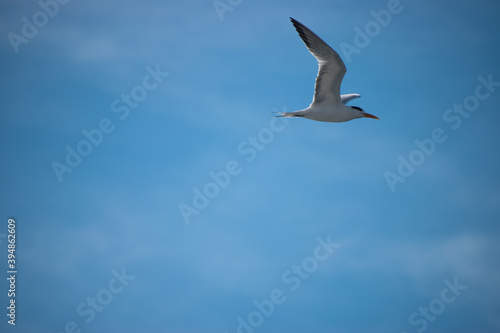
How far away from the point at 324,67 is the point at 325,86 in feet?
2.01

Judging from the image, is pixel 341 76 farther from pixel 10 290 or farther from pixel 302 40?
pixel 10 290

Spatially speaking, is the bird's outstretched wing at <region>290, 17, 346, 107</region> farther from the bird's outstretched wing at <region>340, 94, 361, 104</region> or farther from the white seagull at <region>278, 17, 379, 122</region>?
the bird's outstretched wing at <region>340, 94, 361, 104</region>

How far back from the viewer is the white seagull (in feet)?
67.5

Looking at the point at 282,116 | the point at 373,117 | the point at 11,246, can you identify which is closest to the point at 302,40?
the point at 282,116

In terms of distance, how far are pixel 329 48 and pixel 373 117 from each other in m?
3.29

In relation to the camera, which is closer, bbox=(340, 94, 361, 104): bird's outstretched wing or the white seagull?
the white seagull

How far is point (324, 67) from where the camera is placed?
68.4 feet

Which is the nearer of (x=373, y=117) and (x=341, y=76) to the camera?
(x=341, y=76)

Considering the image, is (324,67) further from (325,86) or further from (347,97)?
(347,97)

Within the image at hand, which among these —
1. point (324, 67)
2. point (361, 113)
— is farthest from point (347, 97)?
point (324, 67)

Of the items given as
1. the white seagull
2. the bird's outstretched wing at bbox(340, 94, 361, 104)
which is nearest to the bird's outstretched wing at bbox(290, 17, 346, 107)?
the white seagull

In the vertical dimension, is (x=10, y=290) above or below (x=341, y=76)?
below

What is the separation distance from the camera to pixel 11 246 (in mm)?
21656

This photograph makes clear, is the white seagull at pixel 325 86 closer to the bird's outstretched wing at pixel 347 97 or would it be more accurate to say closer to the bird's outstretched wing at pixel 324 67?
the bird's outstretched wing at pixel 324 67
